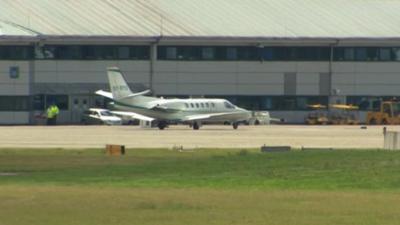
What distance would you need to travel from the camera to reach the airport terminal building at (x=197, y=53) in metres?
121

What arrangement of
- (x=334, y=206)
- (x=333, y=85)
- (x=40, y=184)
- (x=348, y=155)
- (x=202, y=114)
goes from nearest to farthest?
(x=334, y=206) → (x=40, y=184) → (x=348, y=155) → (x=202, y=114) → (x=333, y=85)

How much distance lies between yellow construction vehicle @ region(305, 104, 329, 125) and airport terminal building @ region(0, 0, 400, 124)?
0.92m

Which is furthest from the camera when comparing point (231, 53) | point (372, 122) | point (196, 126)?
point (372, 122)

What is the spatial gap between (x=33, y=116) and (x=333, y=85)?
28193 mm

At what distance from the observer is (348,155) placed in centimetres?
5431

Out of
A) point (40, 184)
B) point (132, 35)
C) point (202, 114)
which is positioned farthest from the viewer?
point (132, 35)

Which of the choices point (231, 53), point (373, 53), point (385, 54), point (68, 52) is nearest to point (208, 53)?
point (231, 53)

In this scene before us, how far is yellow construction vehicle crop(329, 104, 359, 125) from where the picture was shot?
127 meters

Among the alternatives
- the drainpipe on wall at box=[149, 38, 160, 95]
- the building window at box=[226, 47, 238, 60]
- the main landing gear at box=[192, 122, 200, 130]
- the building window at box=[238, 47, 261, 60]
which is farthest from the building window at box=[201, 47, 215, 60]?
the main landing gear at box=[192, 122, 200, 130]

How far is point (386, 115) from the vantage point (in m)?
126

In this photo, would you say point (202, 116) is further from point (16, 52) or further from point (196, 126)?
point (16, 52)

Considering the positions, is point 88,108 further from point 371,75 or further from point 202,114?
point 371,75

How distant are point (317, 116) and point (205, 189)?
3553 inches

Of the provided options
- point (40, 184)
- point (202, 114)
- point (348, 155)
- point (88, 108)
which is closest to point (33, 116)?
point (88, 108)
